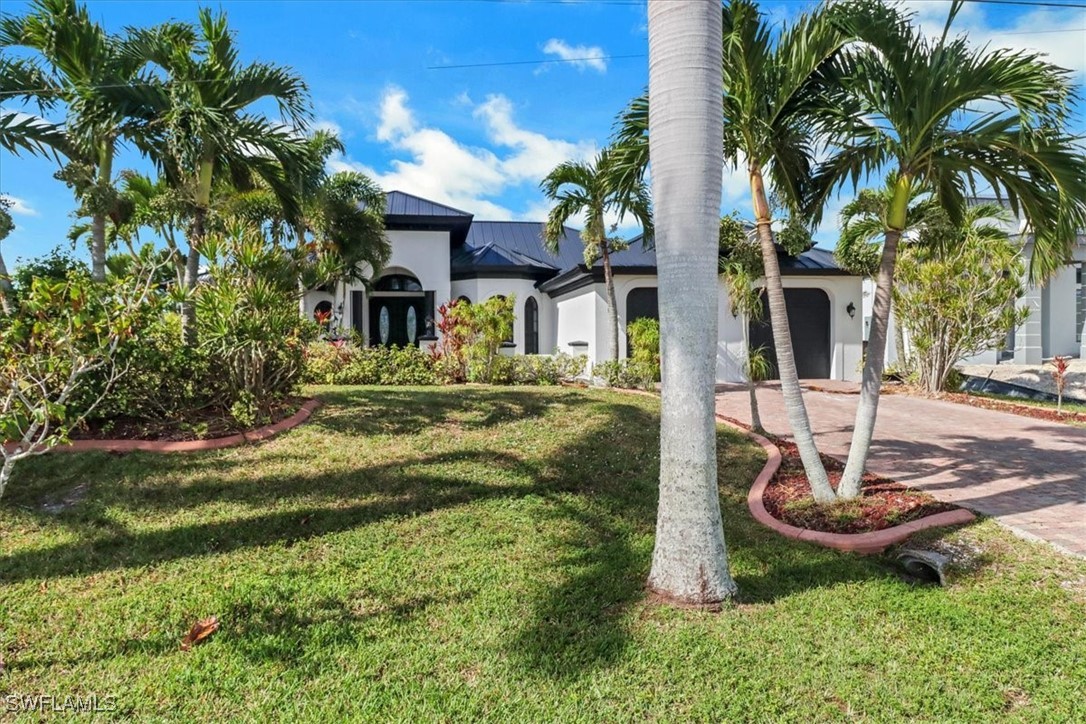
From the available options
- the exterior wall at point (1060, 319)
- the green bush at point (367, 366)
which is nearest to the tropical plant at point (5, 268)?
the green bush at point (367, 366)

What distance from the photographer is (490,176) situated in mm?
20422

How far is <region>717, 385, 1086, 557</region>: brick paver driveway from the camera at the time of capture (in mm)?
5723

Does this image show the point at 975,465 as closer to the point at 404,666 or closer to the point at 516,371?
the point at 404,666

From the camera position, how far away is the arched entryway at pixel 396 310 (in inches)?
816

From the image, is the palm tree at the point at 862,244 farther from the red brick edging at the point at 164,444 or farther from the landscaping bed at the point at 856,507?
the red brick edging at the point at 164,444

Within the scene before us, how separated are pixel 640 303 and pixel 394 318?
9.12 m

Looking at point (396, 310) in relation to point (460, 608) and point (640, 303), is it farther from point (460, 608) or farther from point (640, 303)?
point (460, 608)

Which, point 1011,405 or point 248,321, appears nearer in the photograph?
point 248,321

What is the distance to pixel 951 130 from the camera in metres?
5.22

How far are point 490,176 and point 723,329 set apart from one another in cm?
964

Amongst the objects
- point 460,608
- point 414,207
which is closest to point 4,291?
point 460,608

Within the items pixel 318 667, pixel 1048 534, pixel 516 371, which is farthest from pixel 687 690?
pixel 516 371

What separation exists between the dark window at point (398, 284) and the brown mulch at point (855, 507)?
1634 centimetres

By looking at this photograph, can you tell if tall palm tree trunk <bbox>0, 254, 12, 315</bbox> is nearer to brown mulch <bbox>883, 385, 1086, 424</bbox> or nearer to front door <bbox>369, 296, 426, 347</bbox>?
front door <bbox>369, 296, 426, 347</bbox>
